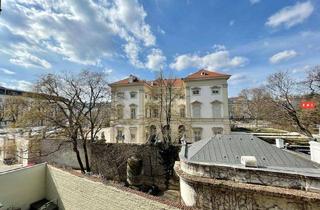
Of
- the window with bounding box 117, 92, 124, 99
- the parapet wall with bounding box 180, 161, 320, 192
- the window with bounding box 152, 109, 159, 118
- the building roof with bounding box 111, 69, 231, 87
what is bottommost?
the parapet wall with bounding box 180, 161, 320, 192

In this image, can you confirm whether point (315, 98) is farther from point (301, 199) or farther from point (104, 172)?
point (104, 172)

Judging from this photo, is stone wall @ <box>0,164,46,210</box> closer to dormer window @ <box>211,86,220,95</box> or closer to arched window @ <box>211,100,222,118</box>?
arched window @ <box>211,100,222,118</box>

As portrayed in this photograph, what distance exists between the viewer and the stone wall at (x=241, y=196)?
16.4 feet

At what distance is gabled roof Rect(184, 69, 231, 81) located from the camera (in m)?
22.7

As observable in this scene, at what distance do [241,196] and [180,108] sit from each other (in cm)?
1942

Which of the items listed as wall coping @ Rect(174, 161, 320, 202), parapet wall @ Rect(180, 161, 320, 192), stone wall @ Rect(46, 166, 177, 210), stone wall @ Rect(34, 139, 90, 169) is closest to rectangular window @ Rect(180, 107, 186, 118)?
stone wall @ Rect(34, 139, 90, 169)

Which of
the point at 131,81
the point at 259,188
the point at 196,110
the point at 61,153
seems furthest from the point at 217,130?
the point at 61,153

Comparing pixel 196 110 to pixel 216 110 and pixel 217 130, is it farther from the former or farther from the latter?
pixel 217 130

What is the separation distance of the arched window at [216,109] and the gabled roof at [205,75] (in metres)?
3.18

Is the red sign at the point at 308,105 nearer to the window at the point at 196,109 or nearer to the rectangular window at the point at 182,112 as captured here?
the window at the point at 196,109

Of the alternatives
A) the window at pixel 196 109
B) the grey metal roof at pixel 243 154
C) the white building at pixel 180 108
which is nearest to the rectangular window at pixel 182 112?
the white building at pixel 180 108

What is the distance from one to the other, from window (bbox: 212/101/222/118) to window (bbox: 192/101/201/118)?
1.76 m

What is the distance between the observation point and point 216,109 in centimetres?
2314

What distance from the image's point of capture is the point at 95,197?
9.52m
